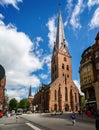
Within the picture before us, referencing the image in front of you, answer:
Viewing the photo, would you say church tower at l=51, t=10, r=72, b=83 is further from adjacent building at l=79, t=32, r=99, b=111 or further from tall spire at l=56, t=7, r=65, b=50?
adjacent building at l=79, t=32, r=99, b=111

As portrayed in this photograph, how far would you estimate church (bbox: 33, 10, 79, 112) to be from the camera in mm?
80562

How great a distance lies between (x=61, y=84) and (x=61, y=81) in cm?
139

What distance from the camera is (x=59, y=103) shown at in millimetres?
80688

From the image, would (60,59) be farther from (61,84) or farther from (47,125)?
(47,125)

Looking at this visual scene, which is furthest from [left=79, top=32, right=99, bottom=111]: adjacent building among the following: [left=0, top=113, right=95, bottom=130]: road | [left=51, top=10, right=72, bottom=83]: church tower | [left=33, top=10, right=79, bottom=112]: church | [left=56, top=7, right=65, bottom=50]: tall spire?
[left=56, top=7, right=65, bottom=50]: tall spire

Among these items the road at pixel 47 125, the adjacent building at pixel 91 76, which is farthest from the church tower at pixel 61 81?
the road at pixel 47 125

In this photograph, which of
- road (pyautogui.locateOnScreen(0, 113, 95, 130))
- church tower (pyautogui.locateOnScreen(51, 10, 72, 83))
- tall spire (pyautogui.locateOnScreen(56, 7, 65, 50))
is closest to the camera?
road (pyautogui.locateOnScreen(0, 113, 95, 130))

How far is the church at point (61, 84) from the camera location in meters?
80.6

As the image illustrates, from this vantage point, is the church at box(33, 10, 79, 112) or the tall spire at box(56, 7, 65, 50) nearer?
the church at box(33, 10, 79, 112)

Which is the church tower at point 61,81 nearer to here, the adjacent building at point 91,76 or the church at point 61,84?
the church at point 61,84

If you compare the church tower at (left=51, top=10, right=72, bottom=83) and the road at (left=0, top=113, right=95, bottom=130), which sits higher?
the church tower at (left=51, top=10, right=72, bottom=83)

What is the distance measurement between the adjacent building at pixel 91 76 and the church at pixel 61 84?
3674 centimetres

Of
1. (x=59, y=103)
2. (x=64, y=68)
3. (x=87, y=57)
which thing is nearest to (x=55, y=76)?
(x=64, y=68)

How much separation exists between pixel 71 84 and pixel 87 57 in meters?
45.2
